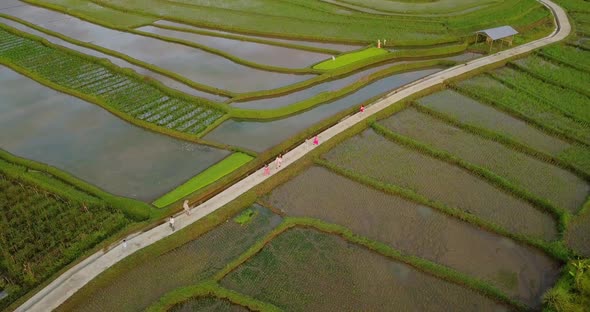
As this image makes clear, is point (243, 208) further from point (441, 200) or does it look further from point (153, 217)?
point (441, 200)

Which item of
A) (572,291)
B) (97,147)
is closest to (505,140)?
(572,291)

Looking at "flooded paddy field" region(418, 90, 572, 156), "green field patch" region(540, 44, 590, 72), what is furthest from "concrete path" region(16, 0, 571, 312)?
"green field patch" region(540, 44, 590, 72)

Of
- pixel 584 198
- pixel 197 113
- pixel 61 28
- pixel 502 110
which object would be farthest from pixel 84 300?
pixel 61 28

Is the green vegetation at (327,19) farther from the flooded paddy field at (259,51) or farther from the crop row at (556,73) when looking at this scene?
the crop row at (556,73)

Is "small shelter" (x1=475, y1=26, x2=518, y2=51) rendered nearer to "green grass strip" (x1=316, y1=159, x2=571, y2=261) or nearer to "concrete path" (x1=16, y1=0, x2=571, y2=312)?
"concrete path" (x1=16, y1=0, x2=571, y2=312)

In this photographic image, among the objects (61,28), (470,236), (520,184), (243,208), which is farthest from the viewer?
(61,28)

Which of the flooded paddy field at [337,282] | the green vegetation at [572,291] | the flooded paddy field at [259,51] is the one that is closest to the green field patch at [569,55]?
the flooded paddy field at [259,51]
